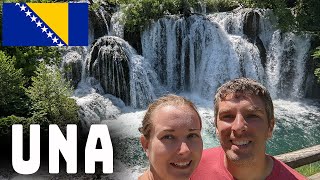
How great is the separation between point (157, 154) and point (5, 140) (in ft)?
50.0

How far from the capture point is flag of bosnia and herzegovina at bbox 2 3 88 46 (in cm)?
1825

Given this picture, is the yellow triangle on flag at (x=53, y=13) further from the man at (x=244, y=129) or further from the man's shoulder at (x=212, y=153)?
the man at (x=244, y=129)

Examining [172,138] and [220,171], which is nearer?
[172,138]

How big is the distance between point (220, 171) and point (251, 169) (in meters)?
0.17

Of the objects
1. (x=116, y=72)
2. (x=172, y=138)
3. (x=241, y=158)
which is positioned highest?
(x=172, y=138)

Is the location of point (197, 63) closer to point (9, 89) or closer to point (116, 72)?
point (116, 72)

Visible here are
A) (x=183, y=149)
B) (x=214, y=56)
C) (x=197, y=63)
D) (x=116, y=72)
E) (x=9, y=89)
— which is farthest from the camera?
(x=197, y=63)

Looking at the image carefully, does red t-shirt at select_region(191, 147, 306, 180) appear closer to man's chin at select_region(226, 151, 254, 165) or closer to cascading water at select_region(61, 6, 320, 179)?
man's chin at select_region(226, 151, 254, 165)

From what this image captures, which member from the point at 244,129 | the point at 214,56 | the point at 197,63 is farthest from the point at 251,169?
the point at 197,63

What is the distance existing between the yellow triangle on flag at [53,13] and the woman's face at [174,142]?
16.6 meters

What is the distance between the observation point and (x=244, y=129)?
7.72ft

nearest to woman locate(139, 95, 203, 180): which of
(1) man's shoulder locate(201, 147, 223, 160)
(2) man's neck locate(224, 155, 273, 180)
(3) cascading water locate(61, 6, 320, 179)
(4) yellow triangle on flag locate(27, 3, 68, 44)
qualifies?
(2) man's neck locate(224, 155, 273, 180)

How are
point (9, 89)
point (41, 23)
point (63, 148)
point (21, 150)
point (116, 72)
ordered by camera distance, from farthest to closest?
point (116, 72) < point (41, 23) < point (9, 89) < point (63, 148) < point (21, 150)

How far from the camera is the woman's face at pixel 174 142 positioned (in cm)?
193
